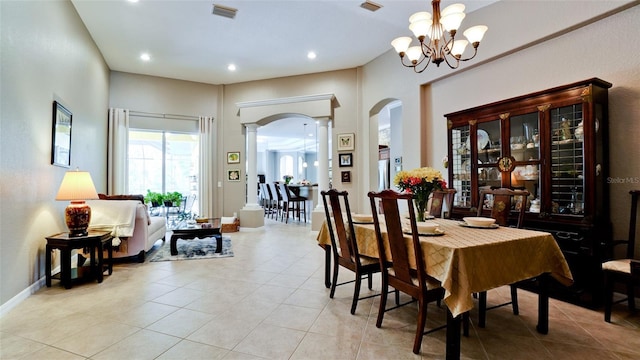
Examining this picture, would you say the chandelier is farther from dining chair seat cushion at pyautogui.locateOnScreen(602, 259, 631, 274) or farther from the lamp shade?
the lamp shade

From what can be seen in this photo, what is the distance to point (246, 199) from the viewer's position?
6.78m

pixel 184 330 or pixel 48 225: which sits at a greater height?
pixel 48 225

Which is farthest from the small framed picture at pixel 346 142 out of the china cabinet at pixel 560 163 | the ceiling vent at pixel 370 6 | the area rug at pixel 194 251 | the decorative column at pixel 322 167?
the area rug at pixel 194 251

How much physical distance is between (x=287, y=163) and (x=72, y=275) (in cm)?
1217

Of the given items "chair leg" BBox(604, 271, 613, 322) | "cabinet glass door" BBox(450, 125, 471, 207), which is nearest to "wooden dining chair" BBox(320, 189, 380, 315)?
"chair leg" BBox(604, 271, 613, 322)

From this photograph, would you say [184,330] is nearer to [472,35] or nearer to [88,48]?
[472,35]

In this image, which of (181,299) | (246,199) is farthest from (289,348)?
(246,199)

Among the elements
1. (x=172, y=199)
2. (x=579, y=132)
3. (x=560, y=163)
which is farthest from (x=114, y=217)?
(x=579, y=132)

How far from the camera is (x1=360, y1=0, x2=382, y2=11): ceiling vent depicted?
3783 mm

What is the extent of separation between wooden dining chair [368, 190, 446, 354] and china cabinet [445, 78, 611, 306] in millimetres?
1612

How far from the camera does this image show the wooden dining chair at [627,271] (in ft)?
7.08

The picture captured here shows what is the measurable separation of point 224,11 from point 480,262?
4.22 m

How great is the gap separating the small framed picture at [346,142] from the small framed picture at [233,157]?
2350 millimetres

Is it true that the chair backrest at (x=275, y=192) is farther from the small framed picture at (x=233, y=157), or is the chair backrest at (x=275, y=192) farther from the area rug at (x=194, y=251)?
the area rug at (x=194, y=251)
